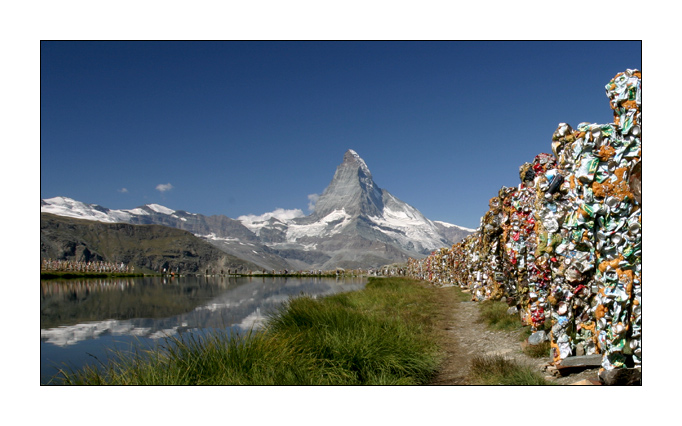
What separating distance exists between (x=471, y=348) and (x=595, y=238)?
447 centimetres

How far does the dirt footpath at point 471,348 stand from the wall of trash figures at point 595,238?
20.7 inches

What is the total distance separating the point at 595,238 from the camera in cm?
530

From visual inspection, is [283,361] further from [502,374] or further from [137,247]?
[137,247]

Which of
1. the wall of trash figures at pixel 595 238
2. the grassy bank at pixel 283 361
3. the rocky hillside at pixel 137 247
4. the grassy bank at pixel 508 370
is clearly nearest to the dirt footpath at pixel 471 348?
the grassy bank at pixel 508 370

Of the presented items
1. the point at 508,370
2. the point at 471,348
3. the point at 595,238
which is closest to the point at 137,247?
the point at 471,348

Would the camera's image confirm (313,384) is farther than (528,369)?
No

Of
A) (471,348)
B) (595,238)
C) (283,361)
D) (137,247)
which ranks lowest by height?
(137,247)

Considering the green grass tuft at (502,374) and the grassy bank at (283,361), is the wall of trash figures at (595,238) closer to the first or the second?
the green grass tuft at (502,374)

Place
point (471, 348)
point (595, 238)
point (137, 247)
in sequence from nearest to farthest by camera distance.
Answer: point (595, 238), point (471, 348), point (137, 247)

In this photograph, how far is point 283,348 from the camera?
19.9 feet

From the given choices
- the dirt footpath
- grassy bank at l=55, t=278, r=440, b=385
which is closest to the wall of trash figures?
the dirt footpath
